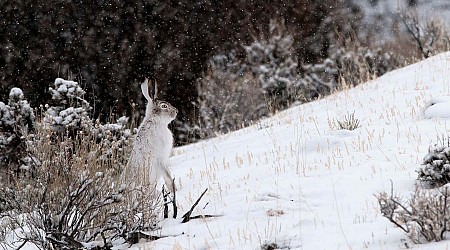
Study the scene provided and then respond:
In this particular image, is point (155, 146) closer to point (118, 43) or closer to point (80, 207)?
point (80, 207)

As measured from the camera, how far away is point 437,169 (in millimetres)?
6102

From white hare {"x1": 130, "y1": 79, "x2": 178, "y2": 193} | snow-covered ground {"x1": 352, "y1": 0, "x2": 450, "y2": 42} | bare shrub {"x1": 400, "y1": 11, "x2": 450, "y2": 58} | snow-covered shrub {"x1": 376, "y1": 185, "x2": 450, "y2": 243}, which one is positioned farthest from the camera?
snow-covered ground {"x1": 352, "y1": 0, "x2": 450, "y2": 42}

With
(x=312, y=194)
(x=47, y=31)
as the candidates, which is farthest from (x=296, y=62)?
(x=312, y=194)

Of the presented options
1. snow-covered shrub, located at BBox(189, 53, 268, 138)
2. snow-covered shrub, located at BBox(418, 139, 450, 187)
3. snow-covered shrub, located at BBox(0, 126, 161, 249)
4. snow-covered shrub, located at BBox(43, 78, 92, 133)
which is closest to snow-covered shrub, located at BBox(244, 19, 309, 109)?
snow-covered shrub, located at BBox(189, 53, 268, 138)

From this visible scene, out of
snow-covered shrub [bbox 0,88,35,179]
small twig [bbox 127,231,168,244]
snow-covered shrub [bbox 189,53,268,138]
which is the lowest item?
small twig [bbox 127,231,168,244]

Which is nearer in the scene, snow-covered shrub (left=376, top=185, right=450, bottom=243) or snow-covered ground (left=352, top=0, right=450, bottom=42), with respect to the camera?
snow-covered shrub (left=376, top=185, right=450, bottom=243)

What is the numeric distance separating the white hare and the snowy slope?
0.38 meters

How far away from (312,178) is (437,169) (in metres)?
1.34

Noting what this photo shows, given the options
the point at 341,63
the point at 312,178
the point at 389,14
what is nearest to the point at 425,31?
the point at 341,63

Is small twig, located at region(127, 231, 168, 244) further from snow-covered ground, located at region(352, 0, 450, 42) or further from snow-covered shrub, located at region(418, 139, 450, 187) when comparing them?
snow-covered ground, located at region(352, 0, 450, 42)

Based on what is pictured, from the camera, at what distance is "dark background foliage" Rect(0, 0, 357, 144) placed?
20.1 metres

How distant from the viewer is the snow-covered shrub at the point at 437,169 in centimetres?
606

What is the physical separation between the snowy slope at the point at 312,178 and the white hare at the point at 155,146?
38 centimetres

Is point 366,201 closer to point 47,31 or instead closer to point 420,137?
point 420,137
